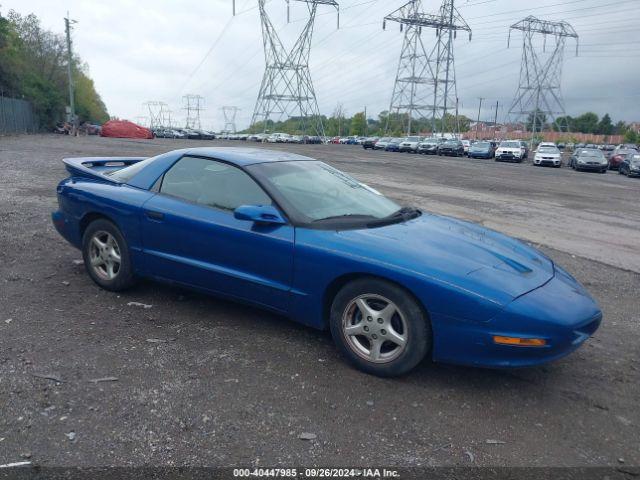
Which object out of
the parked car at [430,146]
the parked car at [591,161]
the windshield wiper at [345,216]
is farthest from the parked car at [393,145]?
the windshield wiper at [345,216]

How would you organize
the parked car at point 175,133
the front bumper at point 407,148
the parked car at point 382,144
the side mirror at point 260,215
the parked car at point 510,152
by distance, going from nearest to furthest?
the side mirror at point 260,215
the parked car at point 510,152
the front bumper at point 407,148
the parked car at point 382,144
the parked car at point 175,133

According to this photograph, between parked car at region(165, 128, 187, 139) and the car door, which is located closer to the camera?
the car door

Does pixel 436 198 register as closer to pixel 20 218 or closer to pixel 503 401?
pixel 20 218

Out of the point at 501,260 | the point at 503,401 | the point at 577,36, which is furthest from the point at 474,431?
the point at 577,36

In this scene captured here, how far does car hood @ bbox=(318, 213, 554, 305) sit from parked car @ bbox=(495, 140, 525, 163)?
1423 inches

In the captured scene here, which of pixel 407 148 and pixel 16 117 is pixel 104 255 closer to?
pixel 407 148

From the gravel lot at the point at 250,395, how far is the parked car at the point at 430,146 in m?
41.3

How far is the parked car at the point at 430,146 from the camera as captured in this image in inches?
1770

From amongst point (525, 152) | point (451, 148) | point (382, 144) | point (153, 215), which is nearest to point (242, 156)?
point (153, 215)

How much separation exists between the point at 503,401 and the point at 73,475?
2.38 metres

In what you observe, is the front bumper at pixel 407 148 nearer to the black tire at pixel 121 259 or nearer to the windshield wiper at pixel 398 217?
the windshield wiper at pixel 398 217

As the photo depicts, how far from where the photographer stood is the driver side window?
4066 millimetres

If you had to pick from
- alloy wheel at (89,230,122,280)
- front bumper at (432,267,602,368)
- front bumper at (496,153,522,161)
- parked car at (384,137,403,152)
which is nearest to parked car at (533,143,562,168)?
front bumper at (496,153,522,161)

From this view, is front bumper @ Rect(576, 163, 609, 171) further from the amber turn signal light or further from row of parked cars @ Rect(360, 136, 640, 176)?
the amber turn signal light
